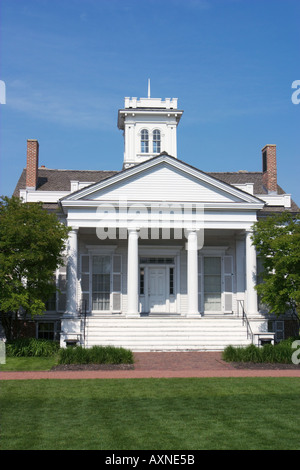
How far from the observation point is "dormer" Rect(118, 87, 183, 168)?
102 ft

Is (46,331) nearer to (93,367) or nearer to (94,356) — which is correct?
(94,356)

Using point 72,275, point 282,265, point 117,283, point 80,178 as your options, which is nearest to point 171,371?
point 282,265

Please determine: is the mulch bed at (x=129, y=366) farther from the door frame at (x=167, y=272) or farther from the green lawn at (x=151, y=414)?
the door frame at (x=167, y=272)

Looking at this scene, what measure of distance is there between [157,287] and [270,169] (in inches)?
383

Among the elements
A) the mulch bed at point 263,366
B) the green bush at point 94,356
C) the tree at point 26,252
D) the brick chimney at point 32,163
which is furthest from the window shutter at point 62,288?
the mulch bed at point 263,366

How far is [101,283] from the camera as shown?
25906 millimetres

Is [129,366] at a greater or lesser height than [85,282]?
lesser

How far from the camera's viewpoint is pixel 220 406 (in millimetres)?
10773

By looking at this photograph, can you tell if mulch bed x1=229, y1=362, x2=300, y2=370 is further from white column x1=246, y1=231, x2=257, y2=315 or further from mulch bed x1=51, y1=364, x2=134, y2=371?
white column x1=246, y1=231, x2=257, y2=315

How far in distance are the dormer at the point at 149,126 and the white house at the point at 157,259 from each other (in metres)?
5.19

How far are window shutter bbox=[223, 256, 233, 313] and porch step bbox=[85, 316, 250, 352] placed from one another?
10.4 feet

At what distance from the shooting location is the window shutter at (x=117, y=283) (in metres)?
25.7

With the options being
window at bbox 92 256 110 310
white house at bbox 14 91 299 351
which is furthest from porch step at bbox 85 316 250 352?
window at bbox 92 256 110 310
